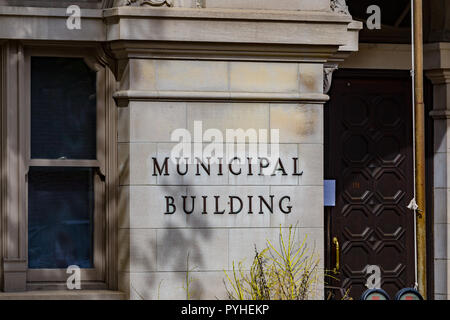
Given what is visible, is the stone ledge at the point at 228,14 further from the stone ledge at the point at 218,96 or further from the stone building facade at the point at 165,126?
the stone ledge at the point at 218,96

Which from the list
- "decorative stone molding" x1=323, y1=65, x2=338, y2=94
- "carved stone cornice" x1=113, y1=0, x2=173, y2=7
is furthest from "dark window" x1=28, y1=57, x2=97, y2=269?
"decorative stone molding" x1=323, y1=65, x2=338, y2=94

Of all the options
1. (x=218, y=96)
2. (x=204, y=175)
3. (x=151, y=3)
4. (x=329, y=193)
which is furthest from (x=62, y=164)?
(x=329, y=193)

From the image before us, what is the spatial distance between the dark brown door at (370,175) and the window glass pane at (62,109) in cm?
316

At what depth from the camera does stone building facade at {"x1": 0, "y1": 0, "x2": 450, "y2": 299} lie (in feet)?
36.3


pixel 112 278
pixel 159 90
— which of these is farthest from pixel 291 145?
pixel 112 278

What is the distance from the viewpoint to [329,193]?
515 inches

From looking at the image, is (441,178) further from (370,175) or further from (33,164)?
(33,164)

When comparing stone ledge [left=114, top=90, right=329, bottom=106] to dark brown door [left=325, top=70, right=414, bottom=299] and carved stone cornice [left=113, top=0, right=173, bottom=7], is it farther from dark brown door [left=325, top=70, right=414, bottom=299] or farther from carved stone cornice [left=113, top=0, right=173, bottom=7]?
dark brown door [left=325, top=70, right=414, bottom=299]

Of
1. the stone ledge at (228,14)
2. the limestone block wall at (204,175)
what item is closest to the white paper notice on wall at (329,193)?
the limestone block wall at (204,175)

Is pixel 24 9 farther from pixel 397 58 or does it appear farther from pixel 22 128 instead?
pixel 397 58

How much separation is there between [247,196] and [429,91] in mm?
3364

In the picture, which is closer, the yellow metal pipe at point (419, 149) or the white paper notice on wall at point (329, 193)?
the yellow metal pipe at point (419, 149)

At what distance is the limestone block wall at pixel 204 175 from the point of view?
11.1 meters

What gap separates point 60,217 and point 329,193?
343 centimetres
